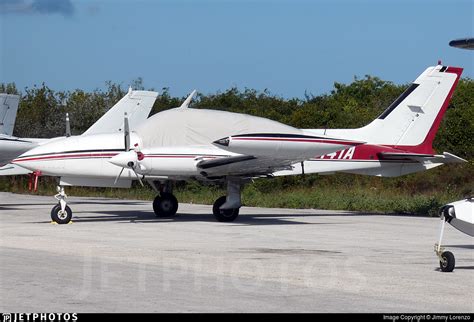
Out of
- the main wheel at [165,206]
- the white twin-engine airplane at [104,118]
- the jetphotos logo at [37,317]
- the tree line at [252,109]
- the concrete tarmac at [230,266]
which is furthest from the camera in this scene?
the tree line at [252,109]

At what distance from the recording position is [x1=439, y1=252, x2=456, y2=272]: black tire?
12023 millimetres

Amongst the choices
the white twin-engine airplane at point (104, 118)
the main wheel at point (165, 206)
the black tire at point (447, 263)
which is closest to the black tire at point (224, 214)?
the main wheel at point (165, 206)

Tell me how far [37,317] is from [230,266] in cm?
467

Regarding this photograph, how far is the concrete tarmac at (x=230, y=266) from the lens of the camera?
941 centimetres

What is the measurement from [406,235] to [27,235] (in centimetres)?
705

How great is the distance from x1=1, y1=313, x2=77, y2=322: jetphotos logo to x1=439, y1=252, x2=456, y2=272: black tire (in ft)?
17.9

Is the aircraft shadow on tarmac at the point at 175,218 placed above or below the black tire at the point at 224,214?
below

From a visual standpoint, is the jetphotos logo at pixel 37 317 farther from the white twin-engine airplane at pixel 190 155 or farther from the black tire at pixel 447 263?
the white twin-engine airplane at pixel 190 155

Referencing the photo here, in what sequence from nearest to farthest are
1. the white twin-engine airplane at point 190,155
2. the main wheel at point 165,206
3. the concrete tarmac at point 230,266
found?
the concrete tarmac at point 230,266, the white twin-engine airplane at point 190,155, the main wheel at point 165,206

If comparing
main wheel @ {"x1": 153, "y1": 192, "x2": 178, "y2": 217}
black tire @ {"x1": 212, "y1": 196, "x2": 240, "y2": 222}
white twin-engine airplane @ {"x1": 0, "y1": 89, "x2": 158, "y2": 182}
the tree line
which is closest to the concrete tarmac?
black tire @ {"x1": 212, "y1": 196, "x2": 240, "y2": 222}

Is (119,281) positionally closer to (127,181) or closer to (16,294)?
(16,294)

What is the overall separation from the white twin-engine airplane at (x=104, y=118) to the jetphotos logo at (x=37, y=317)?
56.0 ft

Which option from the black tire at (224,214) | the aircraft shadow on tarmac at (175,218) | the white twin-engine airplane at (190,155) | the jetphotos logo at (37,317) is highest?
the white twin-engine airplane at (190,155)

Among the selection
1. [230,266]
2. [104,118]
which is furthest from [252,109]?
[230,266]
